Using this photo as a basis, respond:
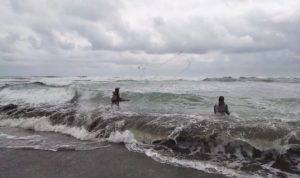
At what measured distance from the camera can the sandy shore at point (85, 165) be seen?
6016 mm

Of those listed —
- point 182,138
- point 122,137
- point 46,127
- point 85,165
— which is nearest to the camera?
point 85,165

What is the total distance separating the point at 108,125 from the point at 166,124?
2.06 m

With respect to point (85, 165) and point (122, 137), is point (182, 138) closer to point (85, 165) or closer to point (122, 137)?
point (122, 137)

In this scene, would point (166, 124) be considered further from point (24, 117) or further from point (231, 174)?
point (24, 117)

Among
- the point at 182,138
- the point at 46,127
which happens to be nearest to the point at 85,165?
the point at 182,138

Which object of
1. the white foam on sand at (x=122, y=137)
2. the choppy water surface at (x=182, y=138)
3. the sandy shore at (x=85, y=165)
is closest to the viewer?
the sandy shore at (x=85, y=165)

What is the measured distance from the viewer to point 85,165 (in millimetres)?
6582

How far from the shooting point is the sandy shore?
602 centimetres

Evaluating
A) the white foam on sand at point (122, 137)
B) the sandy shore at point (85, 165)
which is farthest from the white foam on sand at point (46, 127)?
the sandy shore at point (85, 165)

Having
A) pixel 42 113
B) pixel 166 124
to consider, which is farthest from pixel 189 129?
pixel 42 113

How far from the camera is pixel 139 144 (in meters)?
8.41

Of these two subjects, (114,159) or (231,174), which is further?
(114,159)

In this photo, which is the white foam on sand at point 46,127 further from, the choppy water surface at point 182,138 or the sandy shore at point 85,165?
the sandy shore at point 85,165

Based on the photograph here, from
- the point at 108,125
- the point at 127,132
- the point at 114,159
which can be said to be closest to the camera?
the point at 114,159
